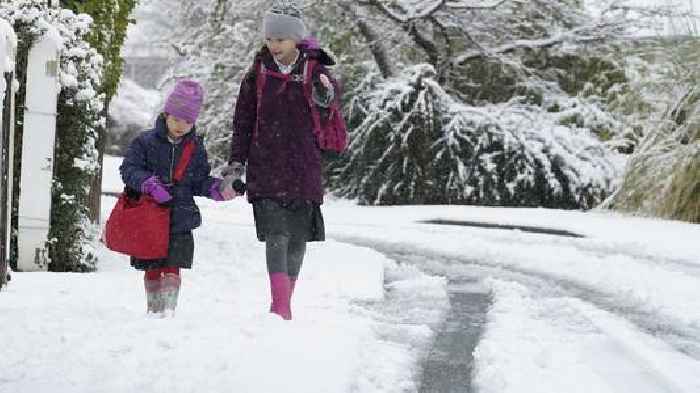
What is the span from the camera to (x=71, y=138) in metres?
7.87

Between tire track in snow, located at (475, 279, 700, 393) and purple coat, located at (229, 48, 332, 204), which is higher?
purple coat, located at (229, 48, 332, 204)

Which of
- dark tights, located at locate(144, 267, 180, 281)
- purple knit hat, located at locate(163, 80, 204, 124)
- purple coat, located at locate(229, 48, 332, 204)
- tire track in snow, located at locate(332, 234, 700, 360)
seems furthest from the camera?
tire track in snow, located at locate(332, 234, 700, 360)

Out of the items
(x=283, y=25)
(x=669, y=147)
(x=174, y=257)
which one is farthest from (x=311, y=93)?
(x=669, y=147)

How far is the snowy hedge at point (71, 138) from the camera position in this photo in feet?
25.5

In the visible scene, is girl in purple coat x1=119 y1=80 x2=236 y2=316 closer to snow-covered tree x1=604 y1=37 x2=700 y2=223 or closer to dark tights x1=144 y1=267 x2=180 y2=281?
dark tights x1=144 y1=267 x2=180 y2=281

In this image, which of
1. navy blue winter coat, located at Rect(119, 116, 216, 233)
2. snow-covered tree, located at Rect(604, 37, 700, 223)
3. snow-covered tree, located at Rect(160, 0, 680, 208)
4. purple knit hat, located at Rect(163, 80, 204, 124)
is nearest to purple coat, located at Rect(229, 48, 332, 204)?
navy blue winter coat, located at Rect(119, 116, 216, 233)

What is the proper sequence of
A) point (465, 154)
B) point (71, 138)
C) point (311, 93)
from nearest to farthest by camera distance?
point (311, 93) < point (71, 138) < point (465, 154)

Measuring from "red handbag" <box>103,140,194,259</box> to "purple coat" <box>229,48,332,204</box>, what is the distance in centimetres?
44

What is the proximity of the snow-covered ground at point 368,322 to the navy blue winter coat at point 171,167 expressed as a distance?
547 mm

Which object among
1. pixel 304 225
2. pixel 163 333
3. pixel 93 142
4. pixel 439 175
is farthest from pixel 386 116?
pixel 163 333

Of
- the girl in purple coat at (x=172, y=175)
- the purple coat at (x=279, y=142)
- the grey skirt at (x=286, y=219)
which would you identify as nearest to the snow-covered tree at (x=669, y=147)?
the grey skirt at (x=286, y=219)

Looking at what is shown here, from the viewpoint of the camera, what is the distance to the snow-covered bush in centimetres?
1720

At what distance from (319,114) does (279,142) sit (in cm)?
29

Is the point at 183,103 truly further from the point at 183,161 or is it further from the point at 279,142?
the point at 279,142
